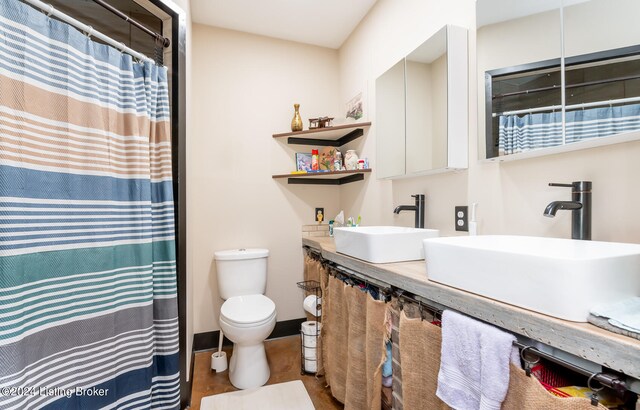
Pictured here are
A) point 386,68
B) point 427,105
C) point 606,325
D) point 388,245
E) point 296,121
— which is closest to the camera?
point 606,325

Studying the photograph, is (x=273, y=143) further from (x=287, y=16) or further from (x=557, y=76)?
(x=557, y=76)

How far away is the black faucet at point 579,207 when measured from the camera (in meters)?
0.98

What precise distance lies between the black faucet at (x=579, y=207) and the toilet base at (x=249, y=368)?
188cm

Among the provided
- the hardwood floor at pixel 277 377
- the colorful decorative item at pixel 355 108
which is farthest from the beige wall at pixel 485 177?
the hardwood floor at pixel 277 377

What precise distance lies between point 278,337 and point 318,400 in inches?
36.6

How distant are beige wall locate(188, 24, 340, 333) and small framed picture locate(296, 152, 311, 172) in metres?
0.07

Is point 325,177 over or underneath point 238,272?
over

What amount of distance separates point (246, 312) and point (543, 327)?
1.74 metres

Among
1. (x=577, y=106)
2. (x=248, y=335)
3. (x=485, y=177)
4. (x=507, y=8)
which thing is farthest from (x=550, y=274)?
(x=248, y=335)

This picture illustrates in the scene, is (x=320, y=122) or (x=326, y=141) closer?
(x=320, y=122)

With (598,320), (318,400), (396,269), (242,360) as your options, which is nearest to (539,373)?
(598,320)

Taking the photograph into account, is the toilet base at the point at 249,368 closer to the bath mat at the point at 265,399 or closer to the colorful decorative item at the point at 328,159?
the bath mat at the point at 265,399

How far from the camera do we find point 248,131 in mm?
2672

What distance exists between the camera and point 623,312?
2.07 feet
